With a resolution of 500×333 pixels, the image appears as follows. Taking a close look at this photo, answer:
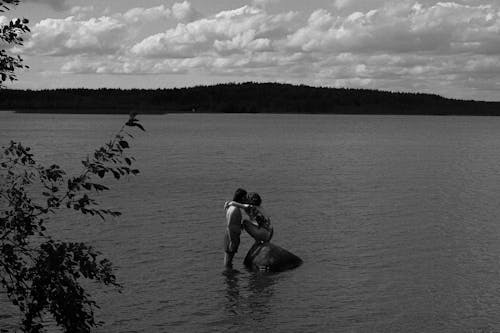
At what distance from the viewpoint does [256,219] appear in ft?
60.6

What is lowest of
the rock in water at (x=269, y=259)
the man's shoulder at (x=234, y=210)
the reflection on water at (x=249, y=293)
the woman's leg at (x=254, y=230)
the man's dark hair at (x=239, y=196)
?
the reflection on water at (x=249, y=293)

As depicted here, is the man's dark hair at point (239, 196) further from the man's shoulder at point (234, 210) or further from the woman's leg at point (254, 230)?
the woman's leg at point (254, 230)

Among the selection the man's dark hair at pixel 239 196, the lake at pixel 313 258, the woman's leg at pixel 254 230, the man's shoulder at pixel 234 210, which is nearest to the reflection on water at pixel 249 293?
the lake at pixel 313 258

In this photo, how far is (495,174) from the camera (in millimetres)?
50125

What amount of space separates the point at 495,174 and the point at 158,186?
2491 cm

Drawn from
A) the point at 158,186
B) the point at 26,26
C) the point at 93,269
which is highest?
the point at 26,26

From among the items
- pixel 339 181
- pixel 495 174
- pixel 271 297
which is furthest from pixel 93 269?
pixel 495 174

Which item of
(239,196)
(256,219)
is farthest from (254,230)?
(239,196)

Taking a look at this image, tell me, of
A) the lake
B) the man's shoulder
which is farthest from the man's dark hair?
the lake

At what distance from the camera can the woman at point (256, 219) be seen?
720 inches

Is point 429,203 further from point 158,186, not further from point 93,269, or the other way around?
point 93,269

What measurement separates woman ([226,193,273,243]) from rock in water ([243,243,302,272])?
0.33 m

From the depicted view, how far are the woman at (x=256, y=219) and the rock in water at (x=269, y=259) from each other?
0.33 meters

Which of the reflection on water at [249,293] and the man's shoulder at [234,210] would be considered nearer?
the reflection on water at [249,293]
